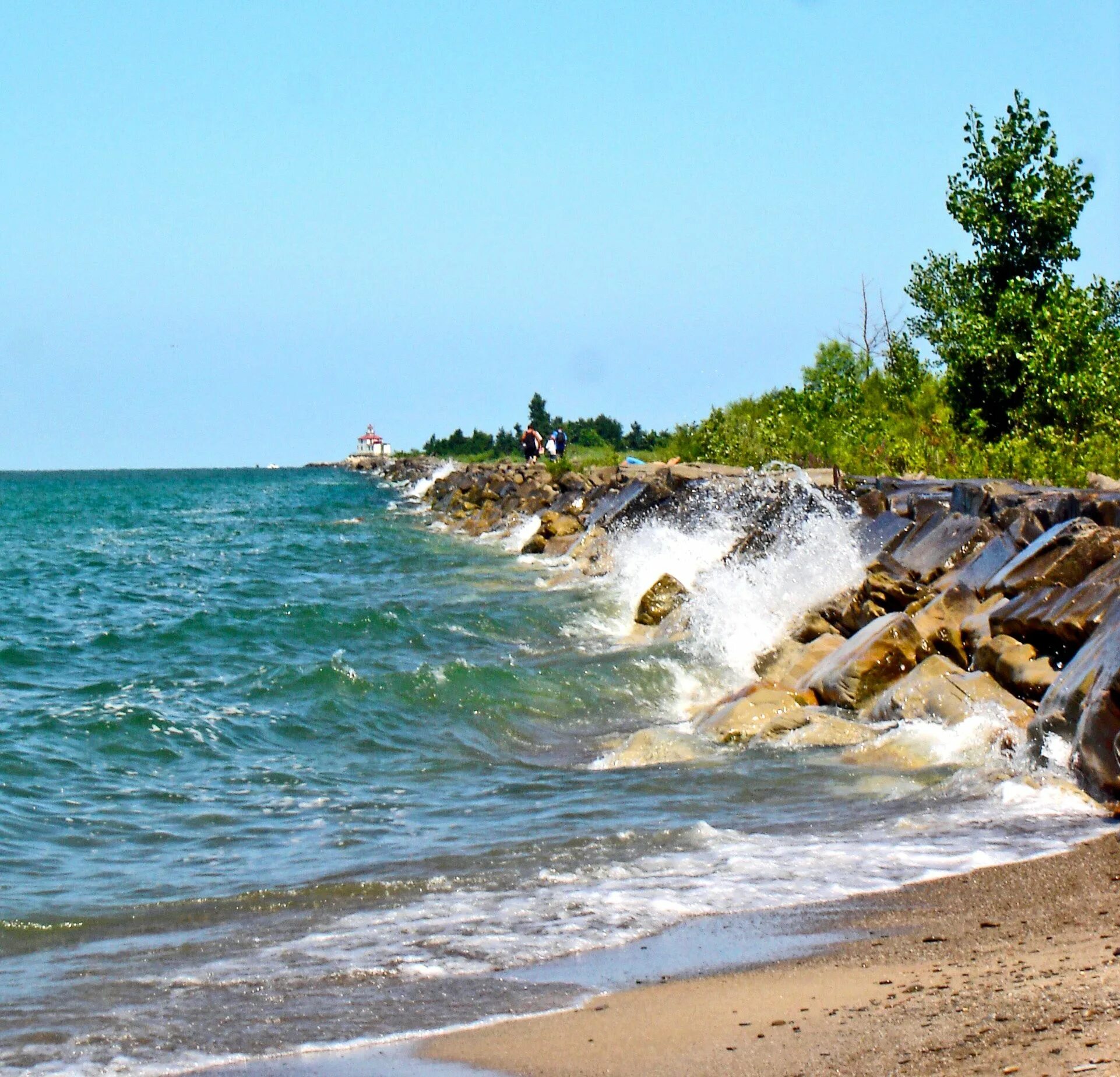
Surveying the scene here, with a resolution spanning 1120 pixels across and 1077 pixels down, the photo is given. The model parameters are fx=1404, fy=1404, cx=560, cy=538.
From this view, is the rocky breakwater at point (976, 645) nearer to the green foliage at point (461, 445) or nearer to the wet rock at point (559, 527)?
the wet rock at point (559, 527)

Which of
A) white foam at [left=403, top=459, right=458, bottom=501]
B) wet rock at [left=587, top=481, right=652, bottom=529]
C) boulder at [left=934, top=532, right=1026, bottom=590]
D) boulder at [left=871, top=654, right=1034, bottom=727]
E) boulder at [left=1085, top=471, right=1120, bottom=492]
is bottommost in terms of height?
boulder at [left=871, top=654, right=1034, bottom=727]

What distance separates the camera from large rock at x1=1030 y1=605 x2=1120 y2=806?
280 inches

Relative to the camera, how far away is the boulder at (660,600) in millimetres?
16359

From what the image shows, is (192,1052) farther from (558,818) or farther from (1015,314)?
(1015,314)

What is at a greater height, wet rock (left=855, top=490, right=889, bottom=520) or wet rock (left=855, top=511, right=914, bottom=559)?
wet rock (left=855, top=490, right=889, bottom=520)

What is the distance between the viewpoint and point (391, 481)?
89062 millimetres

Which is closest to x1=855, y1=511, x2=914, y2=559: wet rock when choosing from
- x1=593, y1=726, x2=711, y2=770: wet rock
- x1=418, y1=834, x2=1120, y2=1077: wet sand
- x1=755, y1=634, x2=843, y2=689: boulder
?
x1=755, y1=634, x2=843, y2=689: boulder

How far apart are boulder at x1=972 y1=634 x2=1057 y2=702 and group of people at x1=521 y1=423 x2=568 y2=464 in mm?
35287

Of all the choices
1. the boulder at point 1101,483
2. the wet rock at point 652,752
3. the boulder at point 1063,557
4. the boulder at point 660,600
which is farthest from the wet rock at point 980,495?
the wet rock at point 652,752

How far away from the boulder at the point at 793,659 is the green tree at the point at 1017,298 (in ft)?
32.6

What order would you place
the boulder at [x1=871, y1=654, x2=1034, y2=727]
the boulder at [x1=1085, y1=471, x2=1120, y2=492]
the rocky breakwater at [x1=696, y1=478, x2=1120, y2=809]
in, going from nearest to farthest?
the rocky breakwater at [x1=696, y1=478, x2=1120, y2=809]
the boulder at [x1=871, y1=654, x2=1034, y2=727]
the boulder at [x1=1085, y1=471, x2=1120, y2=492]

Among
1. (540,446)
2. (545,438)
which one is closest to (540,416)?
(545,438)

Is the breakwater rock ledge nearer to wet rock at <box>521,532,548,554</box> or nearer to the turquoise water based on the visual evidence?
the turquoise water

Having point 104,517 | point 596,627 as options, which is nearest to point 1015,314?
point 596,627
